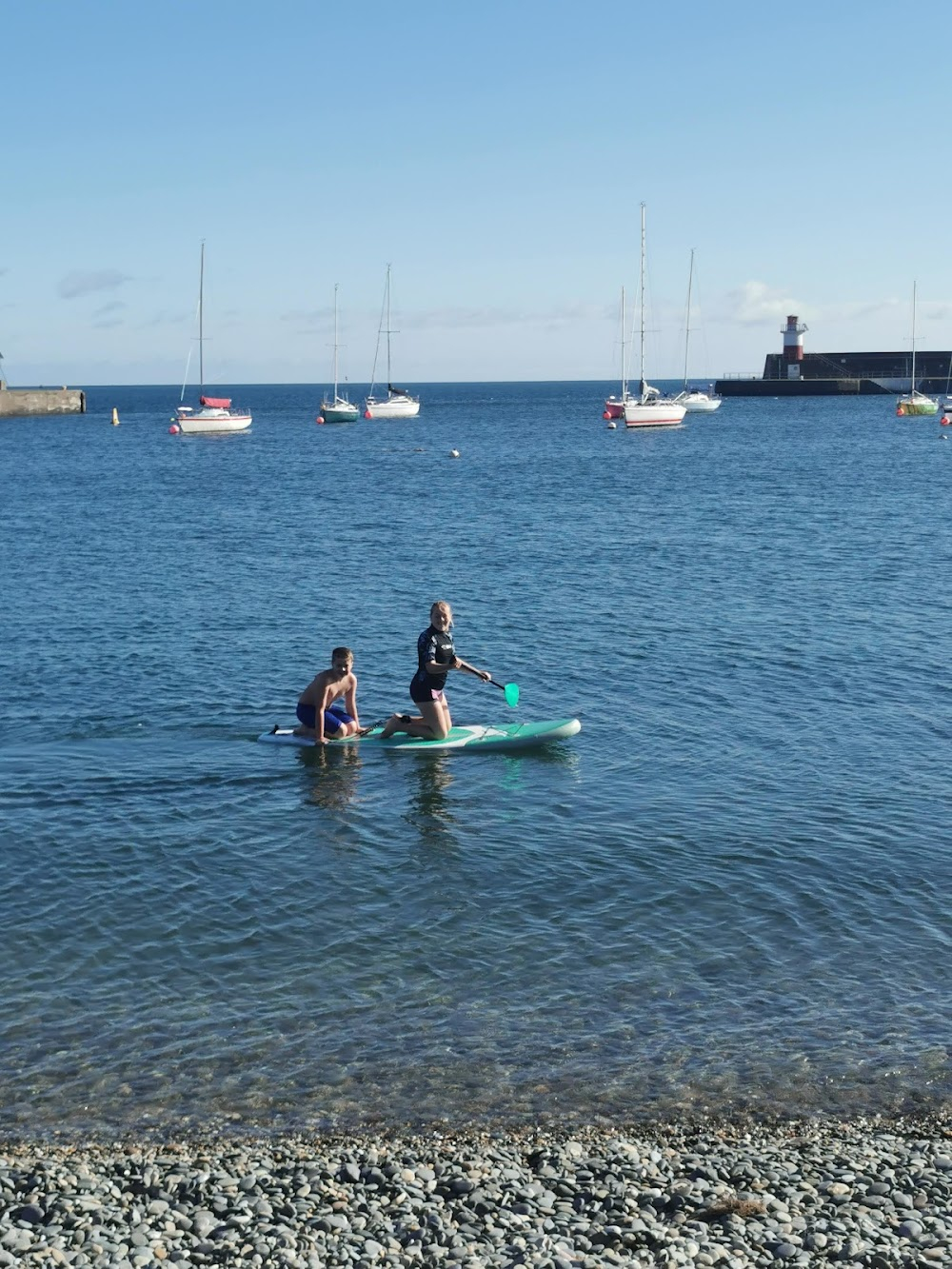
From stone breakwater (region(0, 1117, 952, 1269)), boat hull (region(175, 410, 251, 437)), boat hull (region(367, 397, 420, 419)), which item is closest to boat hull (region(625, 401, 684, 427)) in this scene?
boat hull (region(367, 397, 420, 419))

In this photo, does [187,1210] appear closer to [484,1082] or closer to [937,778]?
[484,1082]

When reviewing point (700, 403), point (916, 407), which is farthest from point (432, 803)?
point (916, 407)

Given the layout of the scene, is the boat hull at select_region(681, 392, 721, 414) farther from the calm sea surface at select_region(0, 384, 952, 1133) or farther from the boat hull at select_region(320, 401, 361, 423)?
the calm sea surface at select_region(0, 384, 952, 1133)

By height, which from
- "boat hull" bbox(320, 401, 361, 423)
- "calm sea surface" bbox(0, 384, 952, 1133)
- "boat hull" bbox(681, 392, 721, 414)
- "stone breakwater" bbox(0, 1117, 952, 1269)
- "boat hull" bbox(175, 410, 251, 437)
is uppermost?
"boat hull" bbox(681, 392, 721, 414)

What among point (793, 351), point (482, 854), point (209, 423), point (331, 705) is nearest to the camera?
point (482, 854)

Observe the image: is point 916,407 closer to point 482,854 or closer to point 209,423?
point 209,423

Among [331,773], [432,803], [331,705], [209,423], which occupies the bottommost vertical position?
[432,803]

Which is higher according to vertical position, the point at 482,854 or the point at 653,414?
the point at 653,414

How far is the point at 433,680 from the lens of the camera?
63.7 ft

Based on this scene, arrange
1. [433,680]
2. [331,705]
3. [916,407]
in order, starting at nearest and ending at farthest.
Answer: [433,680] < [331,705] < [916,407]

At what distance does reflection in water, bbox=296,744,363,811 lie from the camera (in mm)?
17891

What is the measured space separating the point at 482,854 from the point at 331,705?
4.98 m

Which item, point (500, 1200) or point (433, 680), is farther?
point (433, 680)

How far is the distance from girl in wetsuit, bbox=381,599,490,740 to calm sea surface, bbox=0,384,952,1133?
1.56 feet
